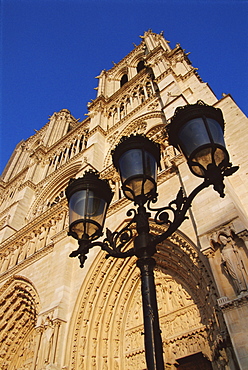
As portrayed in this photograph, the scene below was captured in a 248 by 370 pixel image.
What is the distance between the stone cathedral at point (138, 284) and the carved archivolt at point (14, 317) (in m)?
0.03

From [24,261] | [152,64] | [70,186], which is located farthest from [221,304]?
[152,64]

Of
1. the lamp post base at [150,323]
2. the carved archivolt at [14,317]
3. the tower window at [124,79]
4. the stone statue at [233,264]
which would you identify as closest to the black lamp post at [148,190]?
the lamp post base at [150,323]

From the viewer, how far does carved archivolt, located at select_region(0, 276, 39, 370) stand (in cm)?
944

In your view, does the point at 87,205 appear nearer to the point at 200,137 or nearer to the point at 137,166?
the point at 137,166

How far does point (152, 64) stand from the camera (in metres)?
14.9

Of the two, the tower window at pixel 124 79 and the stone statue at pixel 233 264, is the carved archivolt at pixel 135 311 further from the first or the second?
the tower window at pixel 124 79

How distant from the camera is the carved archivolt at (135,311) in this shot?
586 cm

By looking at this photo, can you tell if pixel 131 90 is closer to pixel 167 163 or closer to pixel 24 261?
pixel 167 163

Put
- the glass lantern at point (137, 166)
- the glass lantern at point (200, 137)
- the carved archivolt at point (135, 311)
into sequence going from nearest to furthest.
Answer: the glass lantern at point (200, 137)
the glass lantern at point (137, 166)
the carved archivolt at point (135, 311)

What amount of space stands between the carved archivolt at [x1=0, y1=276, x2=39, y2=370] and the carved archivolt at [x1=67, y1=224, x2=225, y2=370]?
2972mm

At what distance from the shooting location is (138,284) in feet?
25.8

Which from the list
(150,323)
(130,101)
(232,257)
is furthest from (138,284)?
(130,101)

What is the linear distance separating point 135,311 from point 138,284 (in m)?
0.69

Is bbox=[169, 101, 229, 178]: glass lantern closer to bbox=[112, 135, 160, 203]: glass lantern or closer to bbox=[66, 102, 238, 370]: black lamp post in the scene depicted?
bbox=[66, 102, 238, 370]: black lamp post
